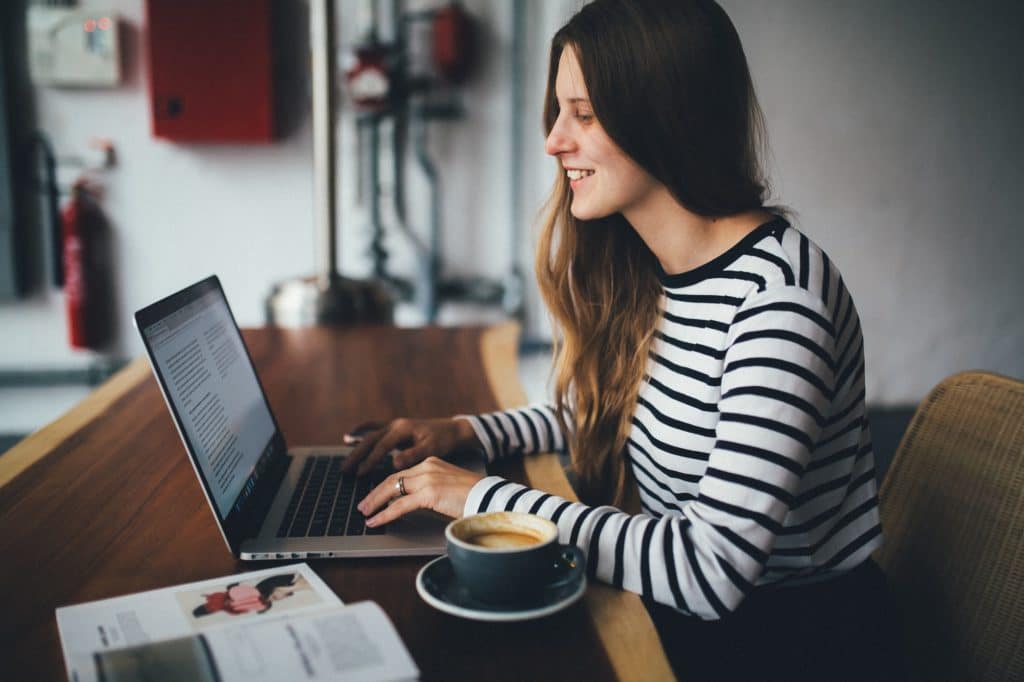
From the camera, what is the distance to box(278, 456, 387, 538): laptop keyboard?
95 centimetres

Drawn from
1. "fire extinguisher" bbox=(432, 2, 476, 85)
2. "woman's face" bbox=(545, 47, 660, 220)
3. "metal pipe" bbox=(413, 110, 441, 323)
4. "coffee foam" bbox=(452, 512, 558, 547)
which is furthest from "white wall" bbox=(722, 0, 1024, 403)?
"coffee foam" bbox=(452, 512, 558, 547)

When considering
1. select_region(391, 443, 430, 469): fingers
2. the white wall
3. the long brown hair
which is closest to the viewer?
the long brown hair

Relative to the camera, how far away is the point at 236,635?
0.69 meters

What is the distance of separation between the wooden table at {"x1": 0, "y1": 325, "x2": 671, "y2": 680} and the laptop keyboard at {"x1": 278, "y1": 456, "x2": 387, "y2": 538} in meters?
0.07

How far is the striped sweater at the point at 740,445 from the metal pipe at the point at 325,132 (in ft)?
4.68

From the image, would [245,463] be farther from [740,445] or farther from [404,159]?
[404,159]

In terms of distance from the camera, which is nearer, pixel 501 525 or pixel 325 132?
pixel 501 525

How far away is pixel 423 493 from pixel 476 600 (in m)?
0.22

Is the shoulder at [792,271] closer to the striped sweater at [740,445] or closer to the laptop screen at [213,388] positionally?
the striped sweater at [740,445]

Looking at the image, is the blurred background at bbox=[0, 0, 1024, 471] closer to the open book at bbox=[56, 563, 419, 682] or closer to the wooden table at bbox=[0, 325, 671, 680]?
the wooden table at bbox=[0, 325, 671, 680]

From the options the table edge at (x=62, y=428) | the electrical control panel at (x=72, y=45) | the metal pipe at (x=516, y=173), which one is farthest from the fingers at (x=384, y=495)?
the electrical control panel at (x=72, y=45)

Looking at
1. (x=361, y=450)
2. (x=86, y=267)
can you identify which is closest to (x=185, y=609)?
(x=361, y=450)

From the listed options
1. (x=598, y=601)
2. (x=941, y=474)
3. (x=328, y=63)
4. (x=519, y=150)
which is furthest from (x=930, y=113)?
(x=598, y=601)

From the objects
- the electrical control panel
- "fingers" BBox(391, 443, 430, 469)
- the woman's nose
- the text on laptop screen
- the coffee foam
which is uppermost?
the electrical control panel
